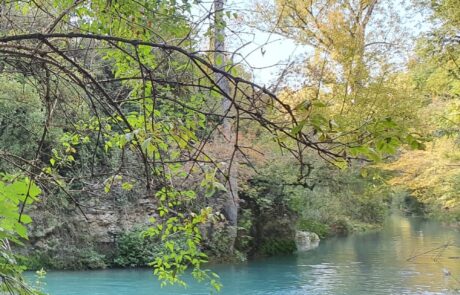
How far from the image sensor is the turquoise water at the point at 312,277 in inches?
413

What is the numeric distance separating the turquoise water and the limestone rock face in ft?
3.50

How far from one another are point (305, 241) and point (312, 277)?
615 centimetres

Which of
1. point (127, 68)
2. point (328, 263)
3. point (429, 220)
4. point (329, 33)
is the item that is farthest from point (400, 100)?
point (429, 220)

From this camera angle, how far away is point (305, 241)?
1848 cm

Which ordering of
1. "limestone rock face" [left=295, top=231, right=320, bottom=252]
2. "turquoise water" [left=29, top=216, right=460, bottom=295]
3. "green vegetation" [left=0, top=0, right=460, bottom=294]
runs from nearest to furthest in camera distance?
"green vegetation" [left=0, top=0, right=460, bottom=294]
"turquoise water" [left=29, top=216, right=460, bottom=295]
"limestone rock face" [left=295, top=231, right=320, bottom=252]

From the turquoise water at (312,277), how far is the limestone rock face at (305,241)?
107cm

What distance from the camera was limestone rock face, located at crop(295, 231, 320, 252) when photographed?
18156 millimetres

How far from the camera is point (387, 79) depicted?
40.4 ft

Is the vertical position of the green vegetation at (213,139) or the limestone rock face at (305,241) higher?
the green vegetation at (213,139)

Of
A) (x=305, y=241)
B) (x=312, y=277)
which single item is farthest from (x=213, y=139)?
(x=305, y=241)

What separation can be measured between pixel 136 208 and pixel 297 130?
42.7 ft

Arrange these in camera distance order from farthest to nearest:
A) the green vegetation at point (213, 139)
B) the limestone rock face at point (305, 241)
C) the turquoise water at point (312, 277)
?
1. the limestone rock face at point (305, 241)
2. the turquoise water at point (312, 277)
3. the green vegetation at point (213, 139)

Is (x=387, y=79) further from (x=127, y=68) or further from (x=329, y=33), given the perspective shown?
(x=127, y=68)

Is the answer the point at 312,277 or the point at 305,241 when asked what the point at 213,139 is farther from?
the point at 305,241
